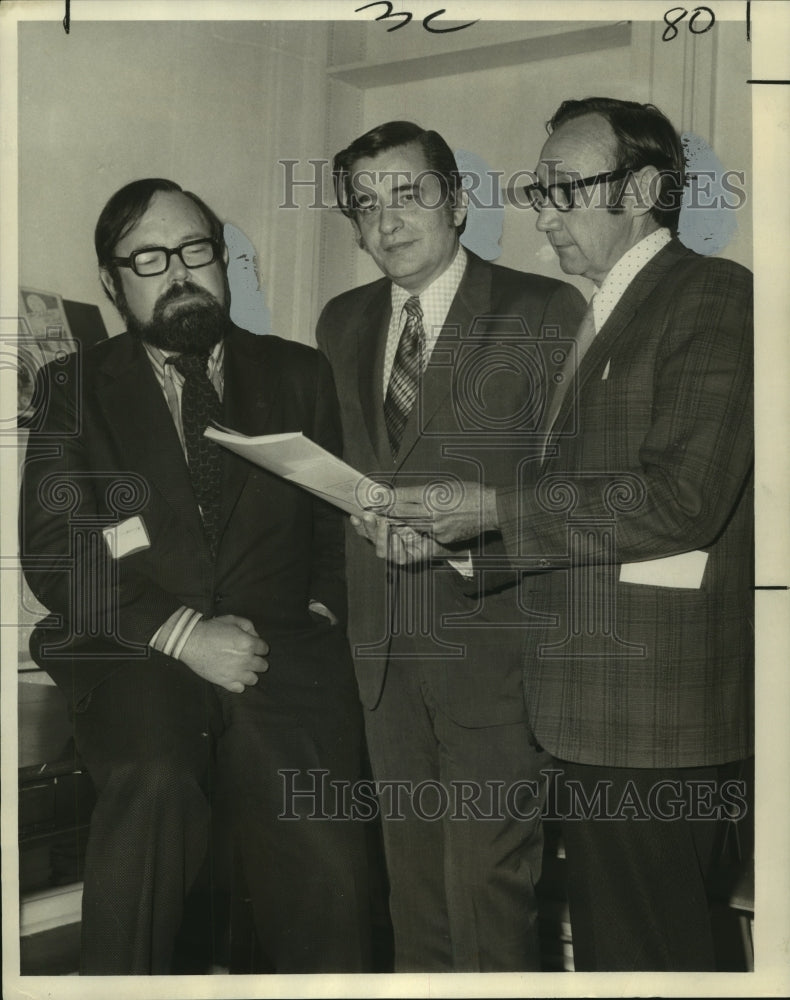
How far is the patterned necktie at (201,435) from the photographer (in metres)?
2.25

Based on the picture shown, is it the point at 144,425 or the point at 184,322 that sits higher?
the point at 184,322

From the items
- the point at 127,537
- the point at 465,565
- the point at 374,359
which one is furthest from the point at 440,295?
the point at 127,537

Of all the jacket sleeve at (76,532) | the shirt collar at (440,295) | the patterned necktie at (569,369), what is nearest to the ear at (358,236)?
the shirt collar at (440,295)

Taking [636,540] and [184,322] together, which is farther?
[184,322]

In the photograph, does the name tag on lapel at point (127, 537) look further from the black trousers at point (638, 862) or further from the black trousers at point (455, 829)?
the black trousers at point (638, 862)

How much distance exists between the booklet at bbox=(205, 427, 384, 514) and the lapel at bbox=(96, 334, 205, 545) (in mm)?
100

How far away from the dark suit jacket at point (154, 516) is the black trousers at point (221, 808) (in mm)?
86

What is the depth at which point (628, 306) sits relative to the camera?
2.14m

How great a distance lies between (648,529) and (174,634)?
963mm

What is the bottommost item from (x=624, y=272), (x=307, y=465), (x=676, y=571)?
(x=676, y=571)

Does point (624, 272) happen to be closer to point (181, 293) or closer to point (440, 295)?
point (440, 295)

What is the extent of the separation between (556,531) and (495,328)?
43 centimetres

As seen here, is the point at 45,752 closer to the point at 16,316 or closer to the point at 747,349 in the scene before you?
the point at 16,316
